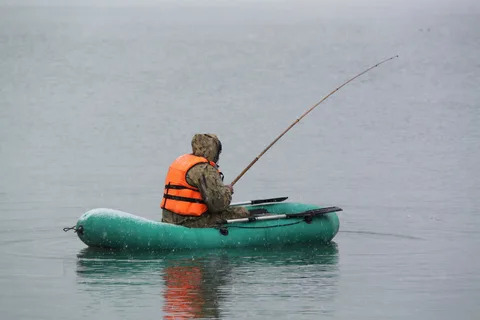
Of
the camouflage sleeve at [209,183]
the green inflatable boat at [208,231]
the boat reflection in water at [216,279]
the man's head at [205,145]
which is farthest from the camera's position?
the man's head at [205,145]

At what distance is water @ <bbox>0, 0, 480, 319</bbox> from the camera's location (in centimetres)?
1140

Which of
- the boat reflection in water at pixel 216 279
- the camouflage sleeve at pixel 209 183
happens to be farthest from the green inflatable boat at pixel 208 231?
the camouflage sleeve at pixel 209 183

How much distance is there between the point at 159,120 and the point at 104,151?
4604 millimetres

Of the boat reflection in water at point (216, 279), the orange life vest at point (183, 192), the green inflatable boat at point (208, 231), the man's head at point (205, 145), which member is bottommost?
the boat reflection in water at point (216, 279)

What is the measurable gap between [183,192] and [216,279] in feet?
4.59

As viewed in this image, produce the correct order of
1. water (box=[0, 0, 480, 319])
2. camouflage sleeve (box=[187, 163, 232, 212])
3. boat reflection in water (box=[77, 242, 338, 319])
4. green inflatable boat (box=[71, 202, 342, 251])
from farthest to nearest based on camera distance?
camouflage sleeve (box=[187, 163, 232, 212]), green inflatable boat (box=[71, 202, 342, 251]), water (box=[0, 0, 480, 319]), boat reflection in water (box=[77, 242, 338, 319])

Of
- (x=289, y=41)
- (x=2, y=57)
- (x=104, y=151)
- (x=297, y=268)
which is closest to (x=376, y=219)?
(x=297, y=268)

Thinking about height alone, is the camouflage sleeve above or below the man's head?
below

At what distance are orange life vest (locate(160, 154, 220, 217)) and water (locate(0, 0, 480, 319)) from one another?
449 millimetres

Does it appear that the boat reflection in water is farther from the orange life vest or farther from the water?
the orange life vest

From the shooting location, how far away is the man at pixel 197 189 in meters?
13.1

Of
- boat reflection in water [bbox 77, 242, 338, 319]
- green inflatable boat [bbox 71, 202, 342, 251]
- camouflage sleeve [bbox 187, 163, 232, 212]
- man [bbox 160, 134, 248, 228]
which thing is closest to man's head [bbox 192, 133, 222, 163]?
man [bbox 160, 134, 248, 228]

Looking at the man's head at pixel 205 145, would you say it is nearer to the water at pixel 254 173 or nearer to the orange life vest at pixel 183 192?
the orange life vest at pixel 183 192

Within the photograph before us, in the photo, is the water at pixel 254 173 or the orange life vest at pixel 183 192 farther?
the orange life vest at pixel 183 192
